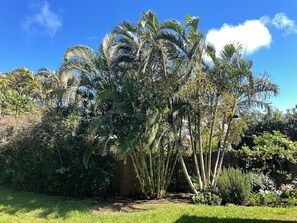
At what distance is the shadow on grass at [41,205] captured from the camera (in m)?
8.07

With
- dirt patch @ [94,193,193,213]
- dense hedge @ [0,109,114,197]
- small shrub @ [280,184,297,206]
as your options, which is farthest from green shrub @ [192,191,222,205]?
dense hedge @ [0,109,114,197]

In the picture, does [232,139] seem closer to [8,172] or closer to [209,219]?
[209,219]

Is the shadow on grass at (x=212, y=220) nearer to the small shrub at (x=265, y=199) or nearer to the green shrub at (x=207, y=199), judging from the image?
the green shrub at (x=207, y=199)

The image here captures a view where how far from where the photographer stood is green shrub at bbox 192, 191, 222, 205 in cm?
901

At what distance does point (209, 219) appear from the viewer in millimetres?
6992

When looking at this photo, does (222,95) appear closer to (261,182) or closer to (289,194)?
(261,182)

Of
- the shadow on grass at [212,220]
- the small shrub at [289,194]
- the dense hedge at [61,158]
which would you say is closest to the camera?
the shadow on grass at [212,220]

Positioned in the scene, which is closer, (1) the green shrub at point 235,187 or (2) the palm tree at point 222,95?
(1) the green shrub at point 235,187

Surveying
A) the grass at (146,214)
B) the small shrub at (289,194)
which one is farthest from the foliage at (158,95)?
the small shrub at (289,194)

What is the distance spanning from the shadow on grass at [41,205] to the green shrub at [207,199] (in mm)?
2976

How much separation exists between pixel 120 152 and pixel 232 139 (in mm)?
4252

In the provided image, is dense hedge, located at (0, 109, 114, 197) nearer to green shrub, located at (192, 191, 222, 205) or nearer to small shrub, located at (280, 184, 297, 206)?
green shrub, located at (192, 191, 222, 205)

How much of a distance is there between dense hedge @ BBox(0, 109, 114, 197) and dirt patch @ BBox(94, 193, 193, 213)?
79 cm

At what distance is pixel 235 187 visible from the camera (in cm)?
898
